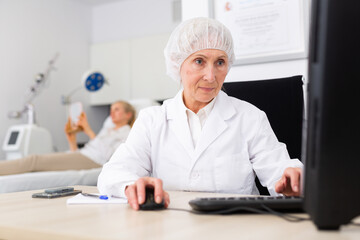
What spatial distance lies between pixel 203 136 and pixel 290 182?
426 millimetres

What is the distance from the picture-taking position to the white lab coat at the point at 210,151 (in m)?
1.32

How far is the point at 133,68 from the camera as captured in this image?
14.7 ft

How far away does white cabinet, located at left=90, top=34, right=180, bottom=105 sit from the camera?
4305 millimetres

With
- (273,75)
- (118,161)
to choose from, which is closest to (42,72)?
(273,75)

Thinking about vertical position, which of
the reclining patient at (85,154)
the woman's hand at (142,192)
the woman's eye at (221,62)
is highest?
the woman's eye at (221,62)

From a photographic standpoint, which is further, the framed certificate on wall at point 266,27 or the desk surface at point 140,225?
the framed certificate on wall at point 266,27

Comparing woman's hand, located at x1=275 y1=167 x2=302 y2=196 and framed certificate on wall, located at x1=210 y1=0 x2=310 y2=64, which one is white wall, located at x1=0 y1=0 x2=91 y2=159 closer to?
framed certificate on wall, located at x1=210 y1=0 x2=310 y2=64

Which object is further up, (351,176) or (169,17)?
(169,17)

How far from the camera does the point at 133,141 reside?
4.45 feet

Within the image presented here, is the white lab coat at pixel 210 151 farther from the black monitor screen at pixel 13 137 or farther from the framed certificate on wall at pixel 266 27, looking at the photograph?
the black monitor screen at pixel 13 137

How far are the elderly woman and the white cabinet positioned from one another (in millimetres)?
2722

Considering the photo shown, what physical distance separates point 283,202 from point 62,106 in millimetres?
3969

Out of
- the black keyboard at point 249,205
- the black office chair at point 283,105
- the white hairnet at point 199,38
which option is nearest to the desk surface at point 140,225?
the black keyboard at point 249,205

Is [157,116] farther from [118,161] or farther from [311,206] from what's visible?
[311,206]
